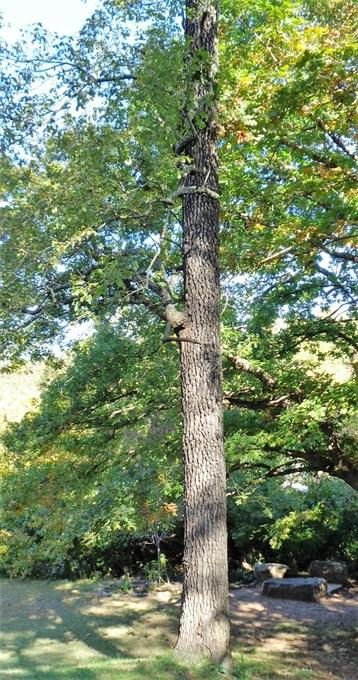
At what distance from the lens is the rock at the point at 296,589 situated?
10.5 metres

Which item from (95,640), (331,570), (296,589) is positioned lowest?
(95,640)

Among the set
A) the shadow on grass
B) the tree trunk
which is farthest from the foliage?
the tree trunk

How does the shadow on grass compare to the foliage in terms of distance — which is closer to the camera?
the shadow on grass

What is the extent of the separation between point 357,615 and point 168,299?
6831 mm

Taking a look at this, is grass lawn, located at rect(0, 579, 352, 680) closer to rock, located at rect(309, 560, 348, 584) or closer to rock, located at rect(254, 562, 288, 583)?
rock, located at rect(254, 562, 288, 583)

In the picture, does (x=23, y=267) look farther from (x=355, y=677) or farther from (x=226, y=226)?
(x=355, y=677)

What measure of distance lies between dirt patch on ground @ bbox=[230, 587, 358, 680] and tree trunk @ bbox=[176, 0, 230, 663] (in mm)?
2460

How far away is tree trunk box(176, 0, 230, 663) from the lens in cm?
464

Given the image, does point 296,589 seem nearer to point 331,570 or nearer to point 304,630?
point 331,570

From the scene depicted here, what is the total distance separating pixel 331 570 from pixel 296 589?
1.63 m

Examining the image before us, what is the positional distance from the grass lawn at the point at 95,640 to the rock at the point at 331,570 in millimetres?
3122

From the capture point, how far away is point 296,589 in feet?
34.9

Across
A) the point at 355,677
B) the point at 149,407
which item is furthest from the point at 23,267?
the point at 355,677

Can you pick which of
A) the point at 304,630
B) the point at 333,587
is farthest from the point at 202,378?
the point at 333,587
